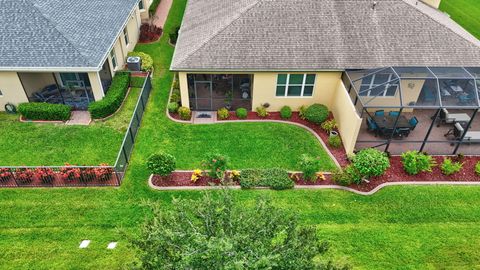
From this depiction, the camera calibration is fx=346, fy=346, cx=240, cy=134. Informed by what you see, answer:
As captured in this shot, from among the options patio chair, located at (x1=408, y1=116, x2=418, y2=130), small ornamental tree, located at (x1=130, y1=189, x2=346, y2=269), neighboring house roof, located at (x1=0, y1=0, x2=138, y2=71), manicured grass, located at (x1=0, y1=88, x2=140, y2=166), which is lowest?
manicured grass, located at (x1=0, y1=88, x2=140, y2=166)

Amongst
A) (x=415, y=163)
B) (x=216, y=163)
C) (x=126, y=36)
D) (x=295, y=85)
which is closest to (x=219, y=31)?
(x=295, y=85)

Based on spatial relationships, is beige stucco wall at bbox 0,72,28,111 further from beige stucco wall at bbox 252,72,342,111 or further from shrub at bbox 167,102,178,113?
beige stucco wall at bbox 252,72,342,111

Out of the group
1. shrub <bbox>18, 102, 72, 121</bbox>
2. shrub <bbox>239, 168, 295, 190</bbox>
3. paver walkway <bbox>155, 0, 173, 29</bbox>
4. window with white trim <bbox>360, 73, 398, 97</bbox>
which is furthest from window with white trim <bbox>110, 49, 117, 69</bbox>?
window with white trim <bbox>360, 73, 398, 97</bbox>

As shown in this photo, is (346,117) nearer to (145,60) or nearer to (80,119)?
(145,60)

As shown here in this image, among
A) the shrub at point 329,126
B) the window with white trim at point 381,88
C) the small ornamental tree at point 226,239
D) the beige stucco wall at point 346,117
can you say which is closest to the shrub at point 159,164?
the small ornamental tree at point 226,239

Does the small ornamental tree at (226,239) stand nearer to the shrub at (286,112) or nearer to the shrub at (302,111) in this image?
the shrub at (286,112)

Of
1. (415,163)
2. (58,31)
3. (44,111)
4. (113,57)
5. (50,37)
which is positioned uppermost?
(58,31)

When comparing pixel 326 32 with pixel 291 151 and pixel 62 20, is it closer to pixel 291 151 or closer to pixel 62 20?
pixel 291 151
